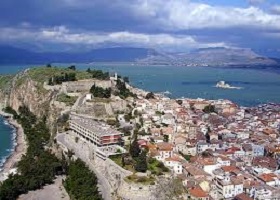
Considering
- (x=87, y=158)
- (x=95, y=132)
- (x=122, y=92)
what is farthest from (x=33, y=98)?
(x=87, y=158)

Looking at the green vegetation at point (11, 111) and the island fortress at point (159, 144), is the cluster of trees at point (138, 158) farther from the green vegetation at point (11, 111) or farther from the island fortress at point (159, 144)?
the green vegetation at point (11, 111)

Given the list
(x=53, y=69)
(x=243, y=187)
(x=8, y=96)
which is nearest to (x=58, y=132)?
(x=243, y=187)

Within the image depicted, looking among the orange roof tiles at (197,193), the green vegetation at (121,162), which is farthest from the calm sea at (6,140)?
the orange roof tiles at (197,193)

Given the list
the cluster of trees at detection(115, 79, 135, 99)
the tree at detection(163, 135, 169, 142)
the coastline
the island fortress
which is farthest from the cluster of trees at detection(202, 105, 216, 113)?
the coastline

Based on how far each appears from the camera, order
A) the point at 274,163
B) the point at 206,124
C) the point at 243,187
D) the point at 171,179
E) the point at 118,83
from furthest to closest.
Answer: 1. the point at 118,83
2. the point at 206,124
3. the point at 274,163
4. the point at 243,187
5. the point at 171,179

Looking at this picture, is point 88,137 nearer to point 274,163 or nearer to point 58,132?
point 58,132

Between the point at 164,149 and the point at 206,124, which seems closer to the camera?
the point at 164,149
